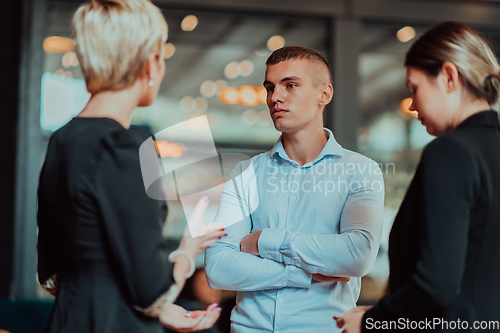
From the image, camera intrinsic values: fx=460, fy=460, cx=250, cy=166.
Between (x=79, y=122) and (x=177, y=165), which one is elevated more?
(x=79, y=122)

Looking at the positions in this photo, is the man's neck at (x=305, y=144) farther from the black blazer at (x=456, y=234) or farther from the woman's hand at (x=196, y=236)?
the black blazer at (x=456, y=234)

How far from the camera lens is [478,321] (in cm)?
107

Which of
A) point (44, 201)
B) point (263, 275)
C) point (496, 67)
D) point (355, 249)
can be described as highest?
point (496, 67)

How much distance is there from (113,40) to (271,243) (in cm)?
84

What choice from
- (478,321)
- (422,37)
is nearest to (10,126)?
(422,37)

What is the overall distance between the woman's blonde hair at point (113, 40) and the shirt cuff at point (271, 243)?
73 cm

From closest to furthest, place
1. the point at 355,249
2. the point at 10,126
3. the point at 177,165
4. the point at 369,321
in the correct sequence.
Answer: the point at 369,321 → the point at 355,249 → the point at 177,165 → the point at 10,126

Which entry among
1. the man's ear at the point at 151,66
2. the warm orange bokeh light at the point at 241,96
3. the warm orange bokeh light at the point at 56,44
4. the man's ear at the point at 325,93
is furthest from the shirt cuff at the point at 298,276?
the warm orange bokeh light at the point at 56,44

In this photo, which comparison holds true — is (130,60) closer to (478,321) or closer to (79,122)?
(79,122)

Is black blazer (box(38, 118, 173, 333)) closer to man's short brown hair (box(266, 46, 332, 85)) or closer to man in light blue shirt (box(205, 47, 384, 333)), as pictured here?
man in light blue shirt (box(205, 47, 384, 333))

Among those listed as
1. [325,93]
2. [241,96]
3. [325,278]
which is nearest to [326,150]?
[325,93]

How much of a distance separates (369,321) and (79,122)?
862 millimetres

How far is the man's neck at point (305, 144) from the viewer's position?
1.80 meters

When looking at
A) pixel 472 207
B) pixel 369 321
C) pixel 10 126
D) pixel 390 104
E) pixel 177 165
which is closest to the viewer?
pixel 472 207
